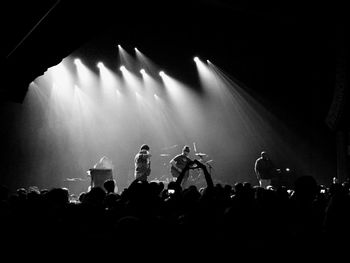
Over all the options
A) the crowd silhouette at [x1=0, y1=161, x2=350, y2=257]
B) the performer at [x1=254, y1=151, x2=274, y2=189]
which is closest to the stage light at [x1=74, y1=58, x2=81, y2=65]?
the performer at [x1=254, y1=151, x2=274, y2=189]

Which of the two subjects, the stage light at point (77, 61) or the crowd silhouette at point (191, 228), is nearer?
the crowd silhouette at point (191, 228)

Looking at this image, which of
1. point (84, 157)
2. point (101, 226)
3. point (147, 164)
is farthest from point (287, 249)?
point (84, 157)

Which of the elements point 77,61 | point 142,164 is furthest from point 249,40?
point 142,164

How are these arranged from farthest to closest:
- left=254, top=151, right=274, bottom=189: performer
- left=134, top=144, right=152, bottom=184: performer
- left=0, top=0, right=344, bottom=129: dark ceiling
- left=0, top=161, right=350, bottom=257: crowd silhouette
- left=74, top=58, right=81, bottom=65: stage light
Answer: left=74, top=58, right=81, bottom=65: stage light, left=254, top=151, right=274, bottom=189: performer, left=134, top=144, right=152, bottom=184: performer, left=0, top=0, right=344, bottom=129: dark ceiling, left=0, top=161, right=350, bottom=257: crowd silhouette

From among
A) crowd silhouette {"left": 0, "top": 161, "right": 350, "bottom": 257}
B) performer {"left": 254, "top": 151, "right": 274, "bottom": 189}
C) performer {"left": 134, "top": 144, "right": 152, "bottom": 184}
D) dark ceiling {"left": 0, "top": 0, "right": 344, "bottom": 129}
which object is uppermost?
dark ceiling {"left": 0, "top": 0, "right": 344, "bottom": 129}

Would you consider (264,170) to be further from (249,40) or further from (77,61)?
(77,61)

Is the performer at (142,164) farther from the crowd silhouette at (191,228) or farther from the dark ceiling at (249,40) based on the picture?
the crowd silhouette at (191,228)

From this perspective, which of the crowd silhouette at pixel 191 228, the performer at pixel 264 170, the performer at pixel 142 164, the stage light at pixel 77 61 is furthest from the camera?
the stage light at pixel 77 61

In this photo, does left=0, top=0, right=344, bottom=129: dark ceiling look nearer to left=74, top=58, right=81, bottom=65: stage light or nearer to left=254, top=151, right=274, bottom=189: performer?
left=74, top=58, right=81, bottom=65: stage light

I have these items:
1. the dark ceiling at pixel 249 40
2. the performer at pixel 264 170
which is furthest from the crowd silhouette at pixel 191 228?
the performer at pixel 264 170

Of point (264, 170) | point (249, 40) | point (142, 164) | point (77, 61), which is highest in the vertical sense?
point (77, 61)

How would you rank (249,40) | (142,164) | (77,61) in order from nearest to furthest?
(142,164), (249,40), (77,61)

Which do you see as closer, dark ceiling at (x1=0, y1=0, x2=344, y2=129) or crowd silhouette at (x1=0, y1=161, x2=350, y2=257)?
crowd silhouette at (x1=0, y1=161, x2=350, y2=257)

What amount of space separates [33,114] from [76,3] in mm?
13991
